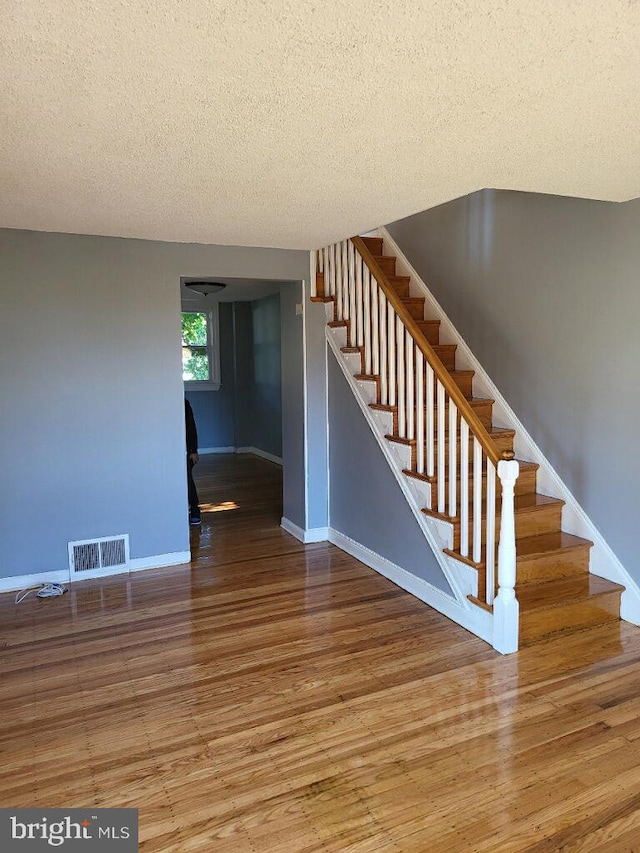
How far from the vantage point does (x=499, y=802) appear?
7.02ft

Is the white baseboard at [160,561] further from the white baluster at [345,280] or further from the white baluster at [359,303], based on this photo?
the white baluster at [345,280]

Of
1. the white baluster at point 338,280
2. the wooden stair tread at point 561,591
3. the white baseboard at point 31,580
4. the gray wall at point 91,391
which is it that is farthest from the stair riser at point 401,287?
the white baseboard at point 31,580

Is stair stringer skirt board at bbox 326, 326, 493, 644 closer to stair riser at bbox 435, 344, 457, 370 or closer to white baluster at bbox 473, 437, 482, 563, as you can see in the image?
white baluster at bbox 473, 437, 482, 563

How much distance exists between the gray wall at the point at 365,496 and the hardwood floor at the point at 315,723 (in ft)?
0.96

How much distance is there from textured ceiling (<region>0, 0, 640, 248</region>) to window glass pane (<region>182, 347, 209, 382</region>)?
20.2 feet

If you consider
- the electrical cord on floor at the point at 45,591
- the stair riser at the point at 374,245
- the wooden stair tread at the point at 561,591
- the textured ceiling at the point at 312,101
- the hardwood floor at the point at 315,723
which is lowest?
the hardwood floor at the point at 315,723

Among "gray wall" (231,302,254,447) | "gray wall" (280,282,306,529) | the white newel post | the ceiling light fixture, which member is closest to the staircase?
the white newel post

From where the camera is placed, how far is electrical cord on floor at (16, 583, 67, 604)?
4066mm

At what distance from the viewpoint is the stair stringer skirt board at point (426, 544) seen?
136 inches

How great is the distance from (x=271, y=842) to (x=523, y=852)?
78 cm

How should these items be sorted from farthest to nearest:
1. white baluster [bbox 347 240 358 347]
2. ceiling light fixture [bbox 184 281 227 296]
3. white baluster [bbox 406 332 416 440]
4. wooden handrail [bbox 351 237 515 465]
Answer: ceiling light fixture [bbox 184 281 227 296], white baluster [bbox 347 240 358 347], white baluster [bbox 406 332 416 440], wooden handrail [bbox 351 237 515 465]

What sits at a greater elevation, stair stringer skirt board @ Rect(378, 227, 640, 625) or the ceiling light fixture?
the ceiling light fixture

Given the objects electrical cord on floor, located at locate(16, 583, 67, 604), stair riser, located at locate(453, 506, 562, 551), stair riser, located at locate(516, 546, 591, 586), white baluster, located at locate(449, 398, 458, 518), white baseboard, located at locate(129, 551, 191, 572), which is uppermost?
white baluster, located at locate(449, 398, 458, 518)

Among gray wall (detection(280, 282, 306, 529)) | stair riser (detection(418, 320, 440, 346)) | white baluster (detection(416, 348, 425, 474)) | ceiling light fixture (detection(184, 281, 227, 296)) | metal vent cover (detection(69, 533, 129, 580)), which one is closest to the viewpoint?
white baluster (detection(416, 348, 425, 474))
